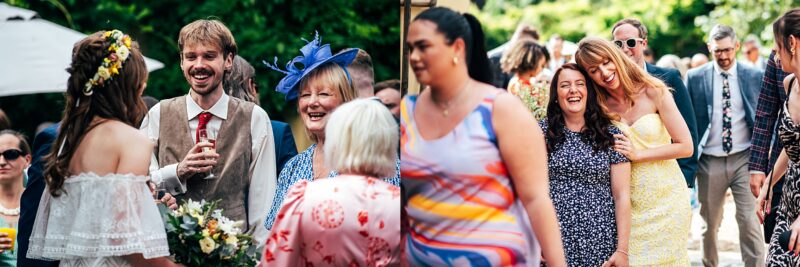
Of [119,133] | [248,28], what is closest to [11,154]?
[119,133]

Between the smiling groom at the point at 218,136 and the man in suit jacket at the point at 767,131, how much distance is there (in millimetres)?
3058

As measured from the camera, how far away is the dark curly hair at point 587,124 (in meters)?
6.03

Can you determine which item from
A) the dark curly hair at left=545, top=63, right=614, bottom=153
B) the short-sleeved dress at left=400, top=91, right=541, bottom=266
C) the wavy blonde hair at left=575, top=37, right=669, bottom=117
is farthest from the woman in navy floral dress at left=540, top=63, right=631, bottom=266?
the short-sleeved dress at left=400, top=91, right=541, bottom=266

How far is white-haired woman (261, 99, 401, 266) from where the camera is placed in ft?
13.4

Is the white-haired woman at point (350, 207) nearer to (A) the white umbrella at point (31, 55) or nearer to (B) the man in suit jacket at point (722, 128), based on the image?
(B) the man in suit jacket at point (722, 128)

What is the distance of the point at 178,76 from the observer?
1496cm

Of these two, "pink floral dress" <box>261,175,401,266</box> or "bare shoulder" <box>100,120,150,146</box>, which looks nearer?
"pink floral dress" <box>261,175,401,266</box>

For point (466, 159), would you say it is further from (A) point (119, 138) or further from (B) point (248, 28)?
(B) point (248, 28)

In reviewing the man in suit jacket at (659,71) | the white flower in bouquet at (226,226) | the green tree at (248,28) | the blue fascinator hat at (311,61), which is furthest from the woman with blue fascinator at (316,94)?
the green tree at (248,28)

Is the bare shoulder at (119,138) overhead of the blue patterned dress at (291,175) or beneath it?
overhead

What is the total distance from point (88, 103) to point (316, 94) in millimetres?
1118

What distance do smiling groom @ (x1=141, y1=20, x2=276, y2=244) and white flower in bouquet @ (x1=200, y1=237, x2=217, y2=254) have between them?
2.35ft

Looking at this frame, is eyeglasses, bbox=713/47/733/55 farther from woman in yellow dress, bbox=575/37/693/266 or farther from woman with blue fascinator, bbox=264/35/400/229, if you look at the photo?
woman with blue fascinator, bbox=264/35/400/229

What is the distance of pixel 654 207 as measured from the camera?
630cm
